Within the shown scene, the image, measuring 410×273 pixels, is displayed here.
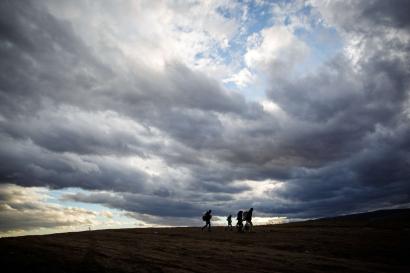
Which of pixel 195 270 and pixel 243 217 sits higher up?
pixel 243 217

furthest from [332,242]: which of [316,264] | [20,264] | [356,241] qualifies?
[20,264]

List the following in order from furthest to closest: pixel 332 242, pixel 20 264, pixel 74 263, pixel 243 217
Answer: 1. pixel 243 217
2. pixel 332 242
3. pixel 74 263
4. pixel 20 264

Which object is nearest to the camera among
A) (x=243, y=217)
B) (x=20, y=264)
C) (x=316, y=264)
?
(x=20, y=264)

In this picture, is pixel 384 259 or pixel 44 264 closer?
pixel 44 264

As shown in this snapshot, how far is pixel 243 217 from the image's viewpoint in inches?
1319

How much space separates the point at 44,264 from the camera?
1047 centimetres

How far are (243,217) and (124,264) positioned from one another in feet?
76.4

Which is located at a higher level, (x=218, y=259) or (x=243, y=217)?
(x=243, y=217)

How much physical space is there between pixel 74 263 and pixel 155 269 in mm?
2705

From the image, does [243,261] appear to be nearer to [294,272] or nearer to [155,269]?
[294,272]

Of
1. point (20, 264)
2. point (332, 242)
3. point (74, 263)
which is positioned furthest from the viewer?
point (332, 242)

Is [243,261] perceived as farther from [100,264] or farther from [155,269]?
[100,264]

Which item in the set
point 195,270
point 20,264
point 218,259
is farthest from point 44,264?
point 218,259

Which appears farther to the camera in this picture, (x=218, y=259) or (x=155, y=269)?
(x=218, y=259)
